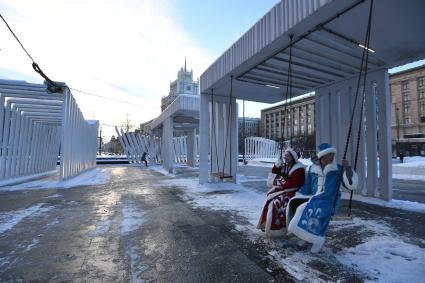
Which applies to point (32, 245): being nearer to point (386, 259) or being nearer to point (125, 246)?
point (125, 246)

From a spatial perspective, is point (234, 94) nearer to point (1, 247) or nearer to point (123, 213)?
point (123, 213)

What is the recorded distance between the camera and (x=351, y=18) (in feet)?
→ 17.4

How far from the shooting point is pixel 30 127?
1642 cm

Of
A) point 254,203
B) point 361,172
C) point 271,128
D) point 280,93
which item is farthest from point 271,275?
point 271,128

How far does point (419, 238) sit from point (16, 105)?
16708mm

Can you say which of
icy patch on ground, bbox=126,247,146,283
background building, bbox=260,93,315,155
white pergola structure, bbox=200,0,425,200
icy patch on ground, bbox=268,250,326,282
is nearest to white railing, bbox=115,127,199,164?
white pergola structure, bbox=200,0,425,200

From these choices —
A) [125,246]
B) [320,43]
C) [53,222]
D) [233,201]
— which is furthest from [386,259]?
[53,222]

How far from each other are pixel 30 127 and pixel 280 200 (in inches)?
660

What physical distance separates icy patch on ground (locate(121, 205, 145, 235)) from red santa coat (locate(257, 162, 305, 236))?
7.55 ft

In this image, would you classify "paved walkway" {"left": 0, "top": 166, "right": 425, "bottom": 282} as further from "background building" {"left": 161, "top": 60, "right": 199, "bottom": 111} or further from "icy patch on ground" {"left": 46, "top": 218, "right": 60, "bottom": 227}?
"background building" {"left": 161, "top": 60, "right": 199, "bottom": 111}

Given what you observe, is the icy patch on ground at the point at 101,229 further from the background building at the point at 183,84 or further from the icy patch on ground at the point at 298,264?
the background building at the point at 183,84

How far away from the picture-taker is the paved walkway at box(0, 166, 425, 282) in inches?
125

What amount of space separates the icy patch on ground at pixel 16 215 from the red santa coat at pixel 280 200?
14.9 ft

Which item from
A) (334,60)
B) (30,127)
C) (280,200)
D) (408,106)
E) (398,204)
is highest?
(408,106)
